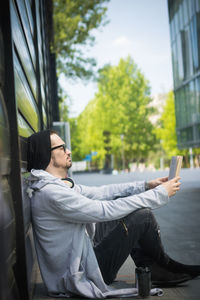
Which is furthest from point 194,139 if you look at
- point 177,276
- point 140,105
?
point 177,276

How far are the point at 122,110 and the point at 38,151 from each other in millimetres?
41506

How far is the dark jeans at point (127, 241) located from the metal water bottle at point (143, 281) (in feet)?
0.60

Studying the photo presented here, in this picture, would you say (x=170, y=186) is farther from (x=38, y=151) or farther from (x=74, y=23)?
(x=74, y=23)

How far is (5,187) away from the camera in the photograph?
2158 mm

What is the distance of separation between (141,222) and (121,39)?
597ft

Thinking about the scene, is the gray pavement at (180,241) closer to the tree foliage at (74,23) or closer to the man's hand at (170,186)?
the man's hand at (170,186)

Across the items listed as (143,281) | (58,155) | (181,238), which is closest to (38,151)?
(58,155)

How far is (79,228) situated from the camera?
3043mm

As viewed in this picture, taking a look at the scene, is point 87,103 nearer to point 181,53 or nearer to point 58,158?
point 181,53

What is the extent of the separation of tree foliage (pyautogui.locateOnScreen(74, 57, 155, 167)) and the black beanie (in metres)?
40.2

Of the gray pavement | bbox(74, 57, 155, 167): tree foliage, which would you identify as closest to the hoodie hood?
the gray pavement

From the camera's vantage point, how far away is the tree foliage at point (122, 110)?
4431 centimetres

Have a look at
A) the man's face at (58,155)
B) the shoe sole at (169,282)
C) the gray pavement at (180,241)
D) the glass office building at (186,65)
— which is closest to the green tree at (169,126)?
the glass office building at (186,65)

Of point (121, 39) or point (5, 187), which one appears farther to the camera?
point (121, 39)
